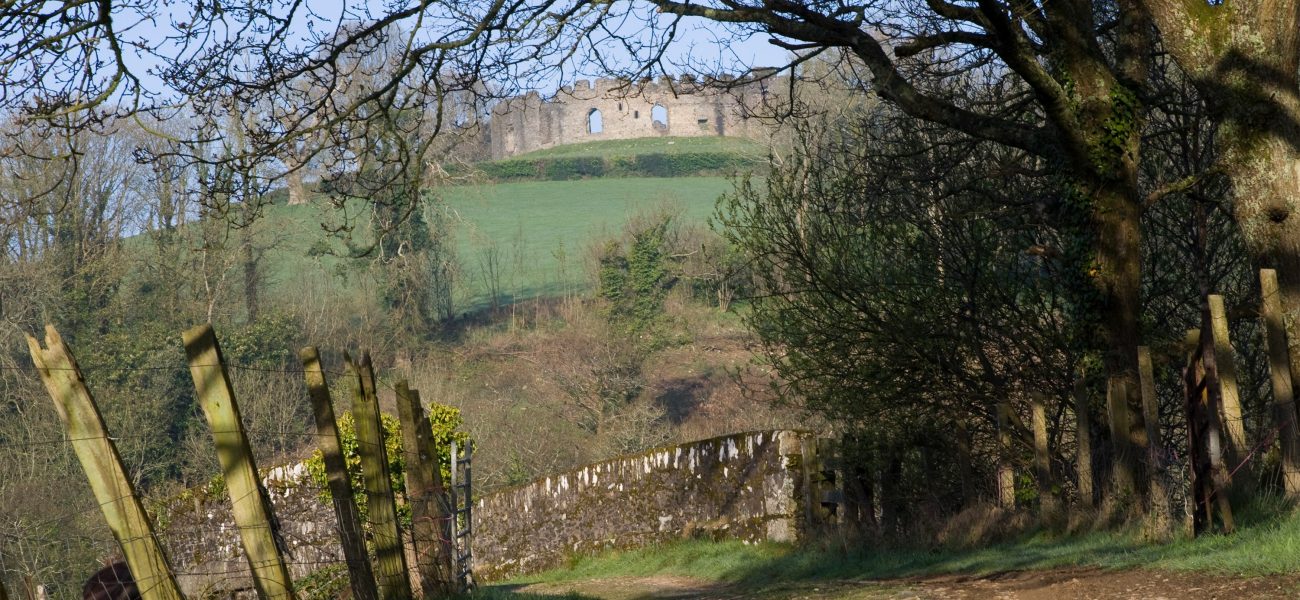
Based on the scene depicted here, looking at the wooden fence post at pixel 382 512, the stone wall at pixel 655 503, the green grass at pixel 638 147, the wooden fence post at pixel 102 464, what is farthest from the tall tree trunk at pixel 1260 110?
the green grass at pixel 638 147

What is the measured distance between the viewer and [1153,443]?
778cm

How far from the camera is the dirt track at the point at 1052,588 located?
5.95 metres

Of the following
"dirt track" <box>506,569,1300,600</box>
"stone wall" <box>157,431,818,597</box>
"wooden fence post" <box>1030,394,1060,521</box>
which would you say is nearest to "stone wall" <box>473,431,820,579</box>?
"stone wall" <box>157,431,818,597</box>

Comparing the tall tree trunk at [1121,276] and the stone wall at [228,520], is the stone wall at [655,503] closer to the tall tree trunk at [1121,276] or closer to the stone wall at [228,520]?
the stone wall at [228,520]

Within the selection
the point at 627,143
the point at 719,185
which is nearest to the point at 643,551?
the point at 719,185

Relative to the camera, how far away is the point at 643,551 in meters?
14.1

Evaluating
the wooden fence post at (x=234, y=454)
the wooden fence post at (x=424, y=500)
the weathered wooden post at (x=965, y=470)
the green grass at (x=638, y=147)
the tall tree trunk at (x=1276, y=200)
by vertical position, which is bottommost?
the weathered wooden post at (x=965, y=470)

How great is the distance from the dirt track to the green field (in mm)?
35498

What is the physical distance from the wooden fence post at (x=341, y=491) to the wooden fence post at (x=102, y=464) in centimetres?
143

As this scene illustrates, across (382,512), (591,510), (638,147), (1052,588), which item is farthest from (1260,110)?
(638,147)

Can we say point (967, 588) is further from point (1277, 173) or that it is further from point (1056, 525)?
point (1277, 173)

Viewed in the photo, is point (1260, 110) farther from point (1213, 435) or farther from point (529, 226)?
point (529, 226)

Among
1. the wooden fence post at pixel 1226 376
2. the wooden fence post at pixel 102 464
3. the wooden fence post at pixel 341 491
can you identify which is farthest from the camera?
the wooden fence post at pixel 1226 376

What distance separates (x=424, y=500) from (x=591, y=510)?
691 centimetres
